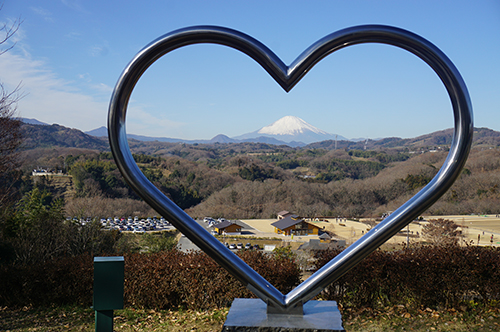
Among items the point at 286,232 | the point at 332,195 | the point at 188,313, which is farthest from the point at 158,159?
the point at 188,313

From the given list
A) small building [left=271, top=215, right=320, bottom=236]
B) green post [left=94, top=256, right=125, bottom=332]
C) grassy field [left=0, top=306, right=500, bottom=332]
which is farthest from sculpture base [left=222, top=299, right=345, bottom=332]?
small building [left=271, top=215, right=320, bottom=236]

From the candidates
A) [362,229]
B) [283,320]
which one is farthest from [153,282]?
[362,229]

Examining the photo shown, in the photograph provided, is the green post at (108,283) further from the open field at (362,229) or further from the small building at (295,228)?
the small building at (295,228)

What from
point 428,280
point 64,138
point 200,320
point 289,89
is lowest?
point 200,320

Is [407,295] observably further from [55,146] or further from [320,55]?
[55,146]

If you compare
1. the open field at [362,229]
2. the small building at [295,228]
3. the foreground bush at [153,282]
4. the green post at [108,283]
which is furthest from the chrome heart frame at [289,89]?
the small building at [295,228]

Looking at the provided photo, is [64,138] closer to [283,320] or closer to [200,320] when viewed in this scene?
[200,320]
